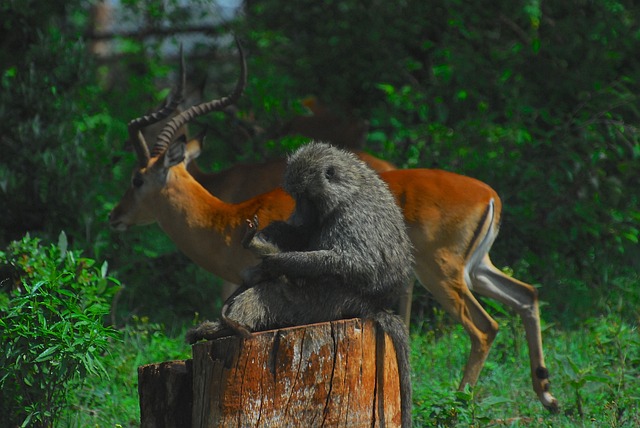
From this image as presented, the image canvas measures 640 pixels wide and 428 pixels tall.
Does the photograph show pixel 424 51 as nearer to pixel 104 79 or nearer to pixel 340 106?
pixel 340 106

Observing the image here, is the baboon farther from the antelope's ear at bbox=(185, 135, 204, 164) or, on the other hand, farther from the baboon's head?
the antelope's ear at bbox=(185, 135, 204, 164)

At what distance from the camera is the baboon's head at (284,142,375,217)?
13.9 ft

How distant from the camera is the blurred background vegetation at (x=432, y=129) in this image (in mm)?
8258

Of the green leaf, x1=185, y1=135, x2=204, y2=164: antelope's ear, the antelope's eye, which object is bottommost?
x1=185, y1=135, x2=204, y2=164: antelope's ear

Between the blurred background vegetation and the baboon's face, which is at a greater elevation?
the baboon's face

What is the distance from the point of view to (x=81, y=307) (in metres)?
5.56

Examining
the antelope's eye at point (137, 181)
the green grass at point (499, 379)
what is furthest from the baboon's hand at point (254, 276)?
the antelope's eye at point (137, 181)

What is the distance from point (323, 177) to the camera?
168 inches

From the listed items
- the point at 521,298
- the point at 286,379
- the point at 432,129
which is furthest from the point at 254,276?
the point at 432,129

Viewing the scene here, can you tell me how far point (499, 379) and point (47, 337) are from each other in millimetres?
2997

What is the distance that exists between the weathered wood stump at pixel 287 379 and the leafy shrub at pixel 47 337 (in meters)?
1.28

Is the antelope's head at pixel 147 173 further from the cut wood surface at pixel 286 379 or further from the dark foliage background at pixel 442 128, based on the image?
the cut wood surface at pixel 286 379

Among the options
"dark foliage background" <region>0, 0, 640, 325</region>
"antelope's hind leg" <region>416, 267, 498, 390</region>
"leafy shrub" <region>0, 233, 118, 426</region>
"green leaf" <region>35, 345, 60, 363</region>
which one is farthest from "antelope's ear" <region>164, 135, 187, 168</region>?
"green leaf" <region>35, 345, 60, 363</region>

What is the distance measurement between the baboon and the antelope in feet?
7.42
